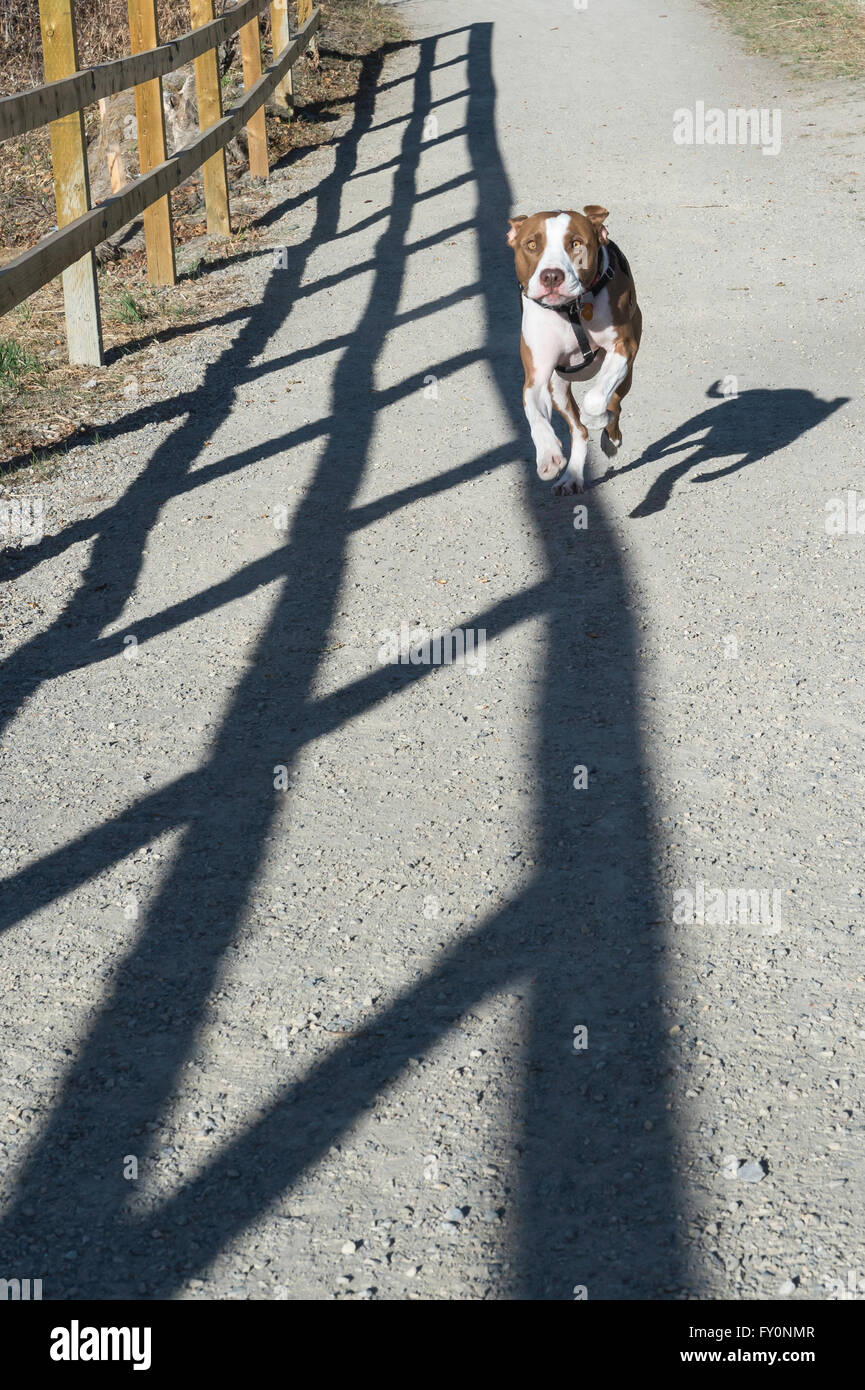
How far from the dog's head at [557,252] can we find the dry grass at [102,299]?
2.69 metres

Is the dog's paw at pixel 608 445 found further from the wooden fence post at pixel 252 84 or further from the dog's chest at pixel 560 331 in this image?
the wooden fence post at pixel 252 84

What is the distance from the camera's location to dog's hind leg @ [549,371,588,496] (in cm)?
555

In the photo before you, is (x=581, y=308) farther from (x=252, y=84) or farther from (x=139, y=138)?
(x=252, y=84)

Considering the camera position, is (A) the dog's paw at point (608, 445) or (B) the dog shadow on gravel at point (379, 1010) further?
(A) the dog's paw at point (608, 445)

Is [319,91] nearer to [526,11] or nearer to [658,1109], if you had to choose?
[526,11]

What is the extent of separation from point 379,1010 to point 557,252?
114 inches

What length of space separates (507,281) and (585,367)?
419 cm

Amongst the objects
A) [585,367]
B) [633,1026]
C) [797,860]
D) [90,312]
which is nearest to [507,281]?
[90,312]

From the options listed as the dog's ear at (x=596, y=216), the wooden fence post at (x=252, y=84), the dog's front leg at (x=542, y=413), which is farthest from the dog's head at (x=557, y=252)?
the wooden fence post at (x=252, y=84)

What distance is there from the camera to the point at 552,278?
4.92 m

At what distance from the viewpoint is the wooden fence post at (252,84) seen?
471 inches
